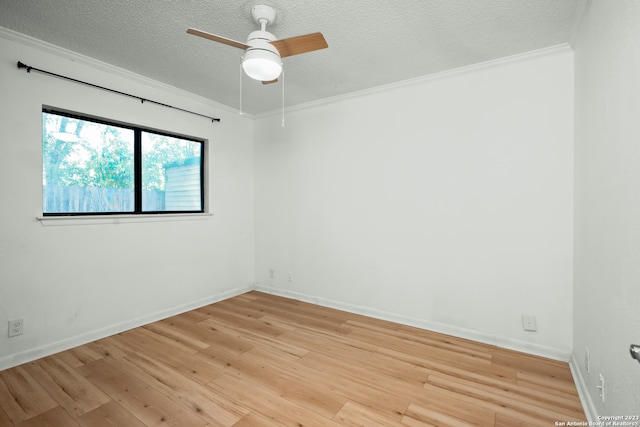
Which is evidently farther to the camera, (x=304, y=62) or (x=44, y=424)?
(x=304, y=62)

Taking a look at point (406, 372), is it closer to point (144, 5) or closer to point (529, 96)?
point (529, 96)

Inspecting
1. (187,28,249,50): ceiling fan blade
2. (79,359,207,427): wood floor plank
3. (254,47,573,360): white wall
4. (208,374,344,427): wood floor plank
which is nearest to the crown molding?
(254,47,573,360): white wall

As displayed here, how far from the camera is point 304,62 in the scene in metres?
2.72

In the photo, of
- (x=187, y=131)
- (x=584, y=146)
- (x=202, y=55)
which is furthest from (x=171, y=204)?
(x=584, y=146)

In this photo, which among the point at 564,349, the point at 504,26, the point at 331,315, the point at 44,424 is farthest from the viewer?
the point at 331,315

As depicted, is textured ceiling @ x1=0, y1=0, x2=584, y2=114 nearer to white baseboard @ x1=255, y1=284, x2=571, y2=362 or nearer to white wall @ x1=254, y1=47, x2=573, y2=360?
white wall @ x1=254, y1=47, x2=573, y2=360

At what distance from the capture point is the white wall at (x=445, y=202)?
244 cm

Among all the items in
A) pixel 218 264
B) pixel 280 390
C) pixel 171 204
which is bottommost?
pixel 280 390

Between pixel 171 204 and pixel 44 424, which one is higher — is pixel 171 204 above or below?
above

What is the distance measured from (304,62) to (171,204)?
2.25 meters

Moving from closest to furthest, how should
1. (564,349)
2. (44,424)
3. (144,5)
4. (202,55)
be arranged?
1. (44,424)
2. (144,5)
3. (564,349)
4. (202,55)

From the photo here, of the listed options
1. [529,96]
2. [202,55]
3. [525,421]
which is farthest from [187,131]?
[525,421]

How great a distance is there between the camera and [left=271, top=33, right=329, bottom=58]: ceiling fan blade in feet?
5.59

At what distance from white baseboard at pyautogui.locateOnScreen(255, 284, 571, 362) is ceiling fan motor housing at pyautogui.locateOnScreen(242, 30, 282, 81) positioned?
2.67 meters
